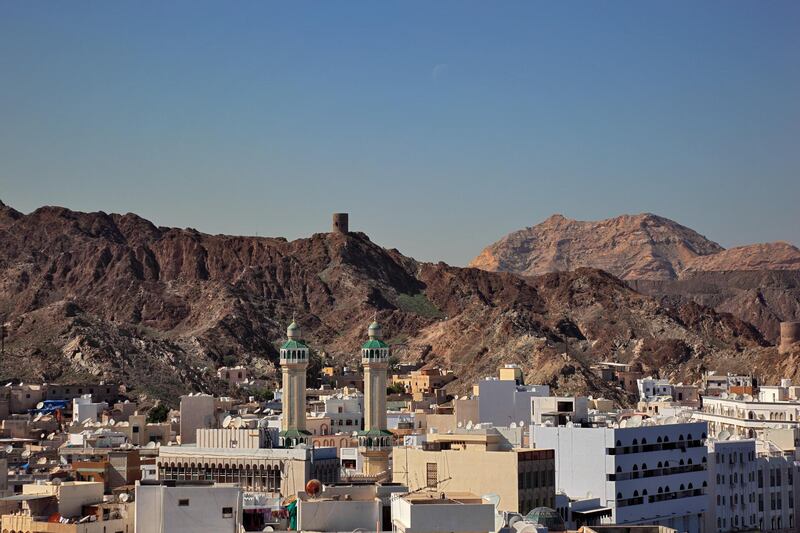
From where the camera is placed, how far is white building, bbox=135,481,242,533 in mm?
37406

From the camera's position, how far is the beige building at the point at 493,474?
5528cm

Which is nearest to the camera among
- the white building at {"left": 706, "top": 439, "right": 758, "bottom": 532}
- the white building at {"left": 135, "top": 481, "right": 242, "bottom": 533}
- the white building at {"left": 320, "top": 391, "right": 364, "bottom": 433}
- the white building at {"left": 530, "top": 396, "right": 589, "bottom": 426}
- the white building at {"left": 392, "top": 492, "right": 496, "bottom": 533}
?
the white building at {"left": 392, "top": 492, "right": 496, "bottom": 533}

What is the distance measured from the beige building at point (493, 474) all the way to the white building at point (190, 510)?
1607cm

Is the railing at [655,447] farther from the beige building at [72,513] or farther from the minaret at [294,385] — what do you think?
the beige building at [72,513]

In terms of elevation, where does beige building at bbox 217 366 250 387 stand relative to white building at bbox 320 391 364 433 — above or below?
above

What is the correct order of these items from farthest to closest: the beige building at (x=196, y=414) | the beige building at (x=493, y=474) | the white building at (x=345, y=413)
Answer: the white building at (x=345, y=413) → the beige building at (x=196, y=414) → the beige building at (x=493, y=474)

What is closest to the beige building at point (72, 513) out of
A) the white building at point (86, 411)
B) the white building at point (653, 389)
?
the white building at point (86, 411)

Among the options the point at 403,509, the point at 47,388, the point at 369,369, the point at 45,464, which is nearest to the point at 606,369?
the point at 47,388

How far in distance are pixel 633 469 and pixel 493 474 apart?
9959 millimetres

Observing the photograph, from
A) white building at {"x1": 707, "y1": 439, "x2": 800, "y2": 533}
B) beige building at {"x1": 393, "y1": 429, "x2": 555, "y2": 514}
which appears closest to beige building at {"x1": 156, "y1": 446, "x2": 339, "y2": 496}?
beige building at {"x1": 393, "y1": 429, "x2": 555, "y2": 514}

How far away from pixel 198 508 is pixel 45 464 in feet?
134

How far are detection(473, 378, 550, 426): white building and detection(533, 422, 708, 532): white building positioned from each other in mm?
22710

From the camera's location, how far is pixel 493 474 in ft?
183

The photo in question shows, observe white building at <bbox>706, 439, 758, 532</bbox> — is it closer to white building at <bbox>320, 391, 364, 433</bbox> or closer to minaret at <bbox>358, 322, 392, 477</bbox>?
minaret at <bbox>358, 322, 392, 477</bbox>
